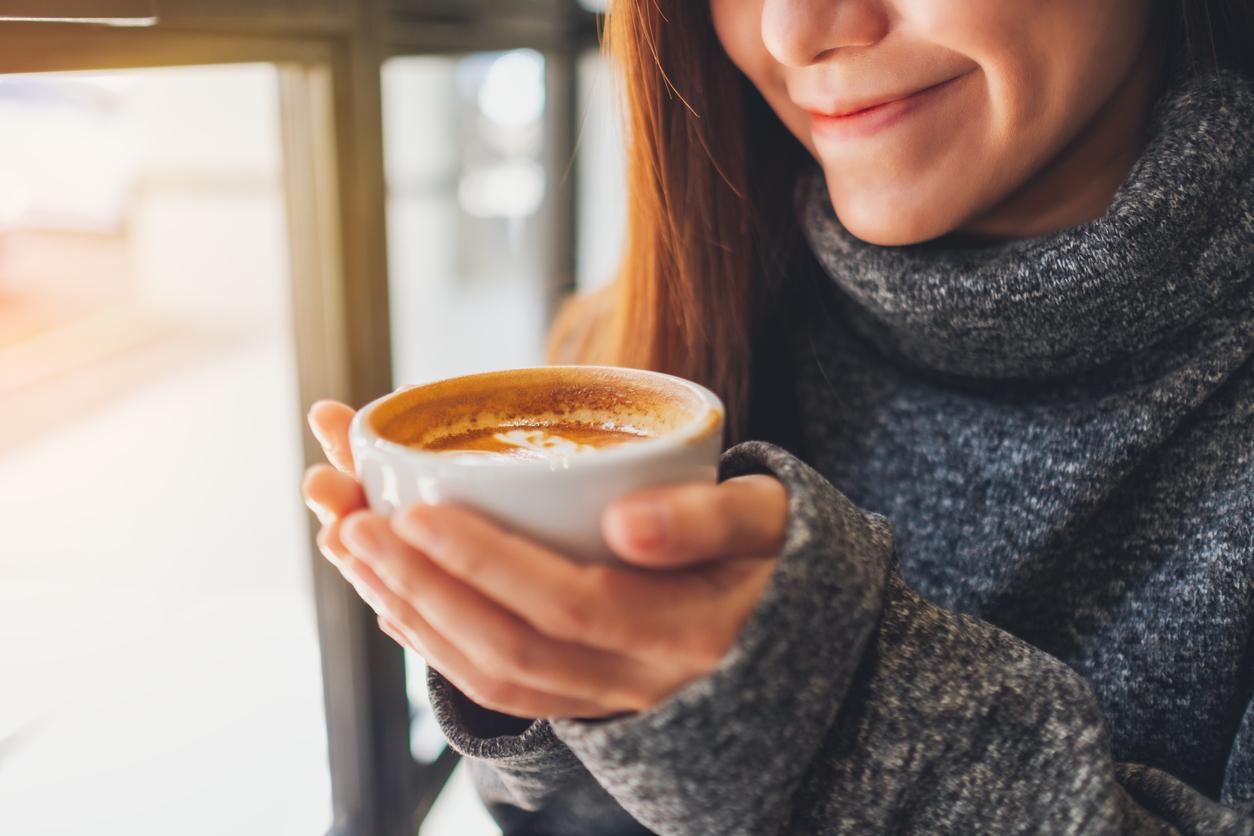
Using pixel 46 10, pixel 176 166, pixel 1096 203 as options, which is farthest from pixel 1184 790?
pixel 176 166

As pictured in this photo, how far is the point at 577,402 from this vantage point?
2.20ft

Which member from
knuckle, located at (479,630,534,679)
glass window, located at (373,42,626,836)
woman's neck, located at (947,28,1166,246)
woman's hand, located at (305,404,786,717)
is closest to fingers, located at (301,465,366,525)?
woman's hand, located at (305,404,786,717)

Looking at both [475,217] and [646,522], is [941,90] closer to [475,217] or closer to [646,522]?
[646,522]

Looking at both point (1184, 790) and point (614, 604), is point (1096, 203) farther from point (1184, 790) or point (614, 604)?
point (614, 604)

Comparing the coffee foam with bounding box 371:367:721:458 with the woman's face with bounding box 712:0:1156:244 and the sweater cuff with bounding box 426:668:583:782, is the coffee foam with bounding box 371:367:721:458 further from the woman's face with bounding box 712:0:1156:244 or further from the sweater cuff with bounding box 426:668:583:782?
the woman's face with bounding box 712:0:1156:244

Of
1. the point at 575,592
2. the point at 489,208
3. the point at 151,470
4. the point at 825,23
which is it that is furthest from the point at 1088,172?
the point at 489,208

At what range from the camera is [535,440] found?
64cm

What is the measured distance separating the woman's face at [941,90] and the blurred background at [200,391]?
0.25 m

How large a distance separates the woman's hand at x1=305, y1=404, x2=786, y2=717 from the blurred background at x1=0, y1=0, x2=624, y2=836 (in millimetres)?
475

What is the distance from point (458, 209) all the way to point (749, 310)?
4.53 ft

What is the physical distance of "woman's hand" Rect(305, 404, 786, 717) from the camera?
0.46 m

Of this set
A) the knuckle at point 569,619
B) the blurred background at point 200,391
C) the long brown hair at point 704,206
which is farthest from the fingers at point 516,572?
the long brown hair at point 704,206

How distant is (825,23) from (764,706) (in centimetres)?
55

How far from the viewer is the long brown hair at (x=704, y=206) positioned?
37.1 inches
